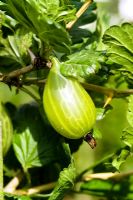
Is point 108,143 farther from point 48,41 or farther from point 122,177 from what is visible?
point 48,41

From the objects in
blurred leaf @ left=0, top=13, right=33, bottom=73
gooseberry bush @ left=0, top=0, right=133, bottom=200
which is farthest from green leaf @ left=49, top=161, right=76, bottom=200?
blurred leaf @ left=0, top=13, right=33, bottom=73

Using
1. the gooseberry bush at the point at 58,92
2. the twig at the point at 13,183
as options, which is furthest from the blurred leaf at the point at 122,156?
the twig at the point at 13,183

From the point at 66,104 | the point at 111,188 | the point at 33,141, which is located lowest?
the point at 111,188

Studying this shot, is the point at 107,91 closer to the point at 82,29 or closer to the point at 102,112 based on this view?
the point at 102,112

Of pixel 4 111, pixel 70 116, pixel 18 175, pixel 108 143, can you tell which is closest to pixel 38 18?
pixel 70 116

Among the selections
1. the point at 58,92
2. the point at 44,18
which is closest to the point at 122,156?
the point at 58,92

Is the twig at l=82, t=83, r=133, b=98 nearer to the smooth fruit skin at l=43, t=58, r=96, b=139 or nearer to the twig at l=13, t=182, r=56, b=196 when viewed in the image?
the smooth fruit skin at l=43, t=58, r=96, b=139
